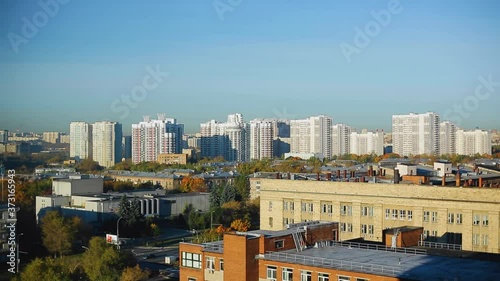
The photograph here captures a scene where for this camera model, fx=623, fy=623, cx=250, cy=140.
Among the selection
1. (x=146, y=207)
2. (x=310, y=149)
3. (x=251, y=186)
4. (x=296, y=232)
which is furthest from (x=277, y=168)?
(x=296, y=232)

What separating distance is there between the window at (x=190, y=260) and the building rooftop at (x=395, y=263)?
1.47 meters

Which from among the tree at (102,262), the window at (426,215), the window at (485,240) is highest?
the window at (426,215)

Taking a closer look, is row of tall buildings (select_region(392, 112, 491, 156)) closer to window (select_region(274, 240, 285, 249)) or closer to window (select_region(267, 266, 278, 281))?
window (select_region(274, 240, 285, 249))

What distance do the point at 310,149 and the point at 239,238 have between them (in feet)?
264

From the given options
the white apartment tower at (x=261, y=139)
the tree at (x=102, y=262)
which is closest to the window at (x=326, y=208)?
the tree at (x=102, y=262)

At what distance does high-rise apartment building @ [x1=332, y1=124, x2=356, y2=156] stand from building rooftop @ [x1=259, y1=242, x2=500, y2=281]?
79.7 metres

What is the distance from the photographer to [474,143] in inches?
3182

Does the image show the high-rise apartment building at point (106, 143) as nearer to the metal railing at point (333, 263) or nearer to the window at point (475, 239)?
the window at point (475, 239)

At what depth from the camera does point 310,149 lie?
298ft

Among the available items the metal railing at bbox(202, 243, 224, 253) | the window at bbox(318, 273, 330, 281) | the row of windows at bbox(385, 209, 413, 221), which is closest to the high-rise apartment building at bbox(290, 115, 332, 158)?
the row of windows at bbox(385, 209, 413, 221)

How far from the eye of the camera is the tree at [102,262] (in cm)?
2053

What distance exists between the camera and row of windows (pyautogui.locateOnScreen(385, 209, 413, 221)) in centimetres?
1894

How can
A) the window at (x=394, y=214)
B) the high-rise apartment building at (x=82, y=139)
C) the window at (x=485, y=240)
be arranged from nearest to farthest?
the window at (x=485, y=240), the window at (x=394, y=214), the high-rise apartment building at (x=82, y=139)

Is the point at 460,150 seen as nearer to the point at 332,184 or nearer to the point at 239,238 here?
the point at 332,184
